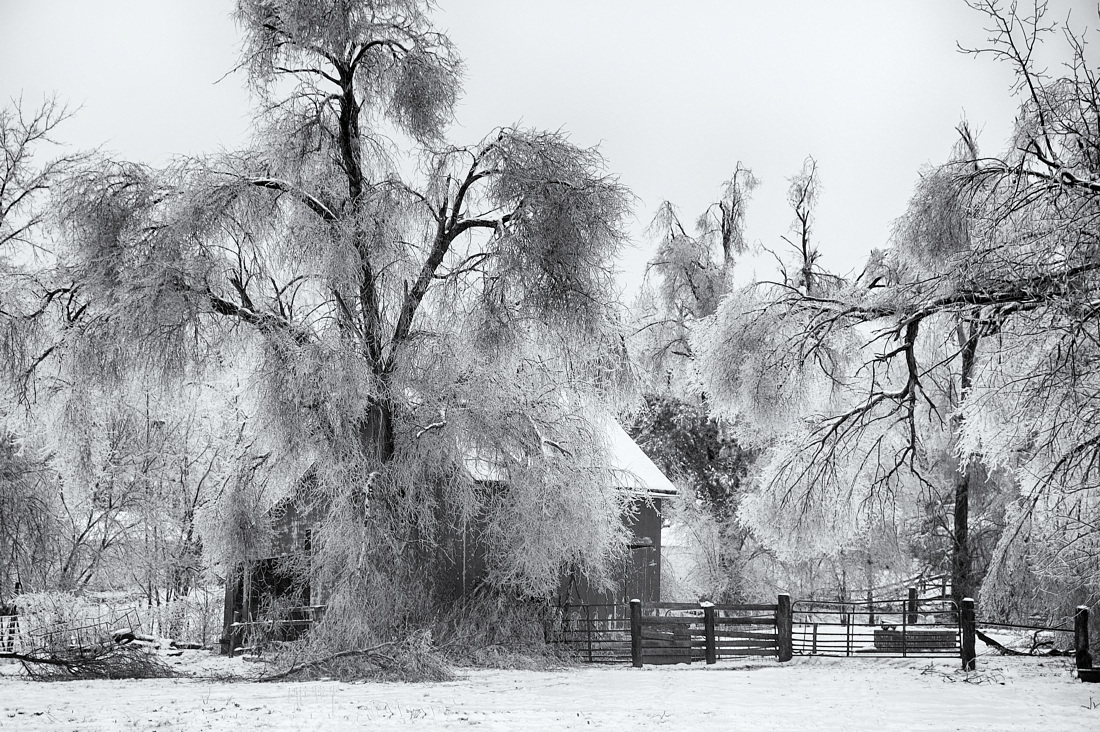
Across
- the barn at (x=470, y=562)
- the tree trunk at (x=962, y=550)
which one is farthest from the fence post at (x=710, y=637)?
the tree trunk at (x=962, y=550)

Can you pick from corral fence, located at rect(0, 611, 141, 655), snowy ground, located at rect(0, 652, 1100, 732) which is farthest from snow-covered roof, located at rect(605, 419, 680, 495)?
corral fence, located at rect(0, 611, 141, 655)

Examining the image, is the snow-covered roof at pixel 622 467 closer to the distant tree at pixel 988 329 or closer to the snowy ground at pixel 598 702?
the distant tree at pixel 988 329

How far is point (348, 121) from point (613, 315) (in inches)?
208

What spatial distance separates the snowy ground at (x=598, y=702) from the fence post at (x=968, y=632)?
23 centimetres

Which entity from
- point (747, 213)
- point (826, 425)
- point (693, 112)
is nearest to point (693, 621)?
point (826, 425)

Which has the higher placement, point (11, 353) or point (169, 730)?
point (11, 353)

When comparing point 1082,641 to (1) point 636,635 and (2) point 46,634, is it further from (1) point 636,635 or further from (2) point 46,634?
(2) point 46,634

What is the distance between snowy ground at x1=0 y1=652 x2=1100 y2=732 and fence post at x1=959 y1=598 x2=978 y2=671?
23 cm

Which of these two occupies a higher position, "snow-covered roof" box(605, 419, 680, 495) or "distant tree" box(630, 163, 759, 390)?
"distant tree" box(630, 163, 759, 390)

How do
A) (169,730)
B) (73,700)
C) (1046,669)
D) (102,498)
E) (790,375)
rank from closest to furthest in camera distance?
(169,730), (73,700), (790,375), (1046,669), (102,498)

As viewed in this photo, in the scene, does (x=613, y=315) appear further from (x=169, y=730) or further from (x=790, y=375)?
(x=169, y=730)

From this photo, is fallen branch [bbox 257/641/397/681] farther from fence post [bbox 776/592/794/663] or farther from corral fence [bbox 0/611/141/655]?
fence post [bbox 776/592/794/663]

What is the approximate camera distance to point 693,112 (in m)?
51.0

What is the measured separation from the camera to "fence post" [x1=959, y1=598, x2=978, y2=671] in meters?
13.9
